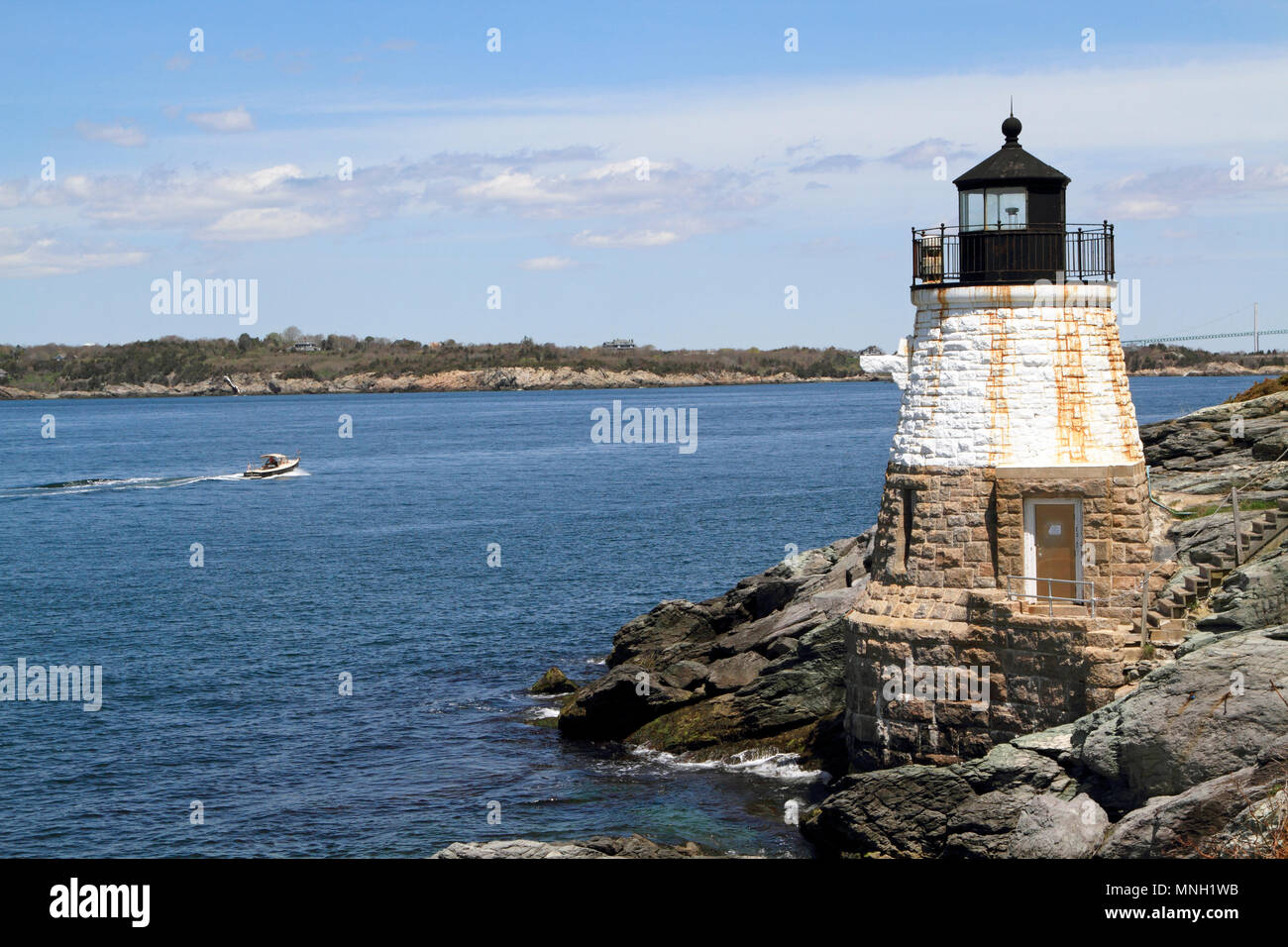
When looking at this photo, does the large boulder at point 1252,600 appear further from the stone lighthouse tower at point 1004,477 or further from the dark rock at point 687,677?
the dark rock at point 687,677

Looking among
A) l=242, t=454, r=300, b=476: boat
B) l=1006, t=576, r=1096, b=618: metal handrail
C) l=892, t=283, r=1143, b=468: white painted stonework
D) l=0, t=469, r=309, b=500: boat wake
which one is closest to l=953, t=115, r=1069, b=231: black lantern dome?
l=892, t=283, r=1143, b=468: white painted stonework

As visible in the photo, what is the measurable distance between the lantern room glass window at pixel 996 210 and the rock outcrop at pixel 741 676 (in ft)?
28.1

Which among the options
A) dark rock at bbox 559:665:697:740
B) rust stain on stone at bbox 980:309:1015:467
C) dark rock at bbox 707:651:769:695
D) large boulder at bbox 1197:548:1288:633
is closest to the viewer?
large boulder at bbox 1197:548:1288:633

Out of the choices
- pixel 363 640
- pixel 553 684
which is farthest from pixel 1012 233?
pixel 363 640

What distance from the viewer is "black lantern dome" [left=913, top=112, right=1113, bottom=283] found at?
19969mm

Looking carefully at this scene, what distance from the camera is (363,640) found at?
132ft

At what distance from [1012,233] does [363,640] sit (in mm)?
26359

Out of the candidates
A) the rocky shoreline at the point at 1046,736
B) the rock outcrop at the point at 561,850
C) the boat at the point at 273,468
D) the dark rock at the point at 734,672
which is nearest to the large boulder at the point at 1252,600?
the rocky shoreline at the point at 1046,736

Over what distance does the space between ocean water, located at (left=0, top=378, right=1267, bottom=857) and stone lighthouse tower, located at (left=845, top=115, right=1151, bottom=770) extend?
4.18 meters

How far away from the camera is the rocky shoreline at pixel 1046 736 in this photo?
14.2 metres

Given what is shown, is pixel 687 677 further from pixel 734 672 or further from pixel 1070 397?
pixel 1070 397

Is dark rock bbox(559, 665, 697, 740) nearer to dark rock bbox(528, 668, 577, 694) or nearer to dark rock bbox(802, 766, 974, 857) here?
dark rock bbox(528, 668, 577, 694)
